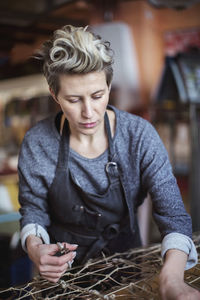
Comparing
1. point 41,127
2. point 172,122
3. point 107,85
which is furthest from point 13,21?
point 107,85

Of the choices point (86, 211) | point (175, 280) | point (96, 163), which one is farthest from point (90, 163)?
point (175, 280)

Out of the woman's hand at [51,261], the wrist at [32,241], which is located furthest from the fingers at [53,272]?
the wrist at [32,241]

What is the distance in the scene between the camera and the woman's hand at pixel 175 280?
946 millimetres

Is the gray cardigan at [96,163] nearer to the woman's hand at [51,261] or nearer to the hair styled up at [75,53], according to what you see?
the woman's hand at [51,261]

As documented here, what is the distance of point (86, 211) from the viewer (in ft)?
4.63

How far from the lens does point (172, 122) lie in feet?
12.1

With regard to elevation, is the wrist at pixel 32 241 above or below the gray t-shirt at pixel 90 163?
below

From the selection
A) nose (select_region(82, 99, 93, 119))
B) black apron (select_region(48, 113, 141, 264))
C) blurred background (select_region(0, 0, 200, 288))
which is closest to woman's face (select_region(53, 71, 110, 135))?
nose (select_region(82, 99, 93, 119))

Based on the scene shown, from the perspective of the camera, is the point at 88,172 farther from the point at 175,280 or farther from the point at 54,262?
the point at 175,280

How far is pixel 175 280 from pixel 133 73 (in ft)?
9.78

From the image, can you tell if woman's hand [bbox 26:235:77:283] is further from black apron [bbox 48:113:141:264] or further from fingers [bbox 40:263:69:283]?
black apron [bbox 48:113:141:264]

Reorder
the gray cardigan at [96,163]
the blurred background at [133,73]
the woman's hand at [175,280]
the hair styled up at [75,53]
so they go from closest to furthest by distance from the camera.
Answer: the woman's hand at [175,280]
the hair styled up at [75,53]
the gray cardigan at [96,163]
the blurred background at [133,73]

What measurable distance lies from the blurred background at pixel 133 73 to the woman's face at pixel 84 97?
125 cm

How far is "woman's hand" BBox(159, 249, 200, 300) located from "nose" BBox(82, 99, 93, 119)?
1.57 ft
